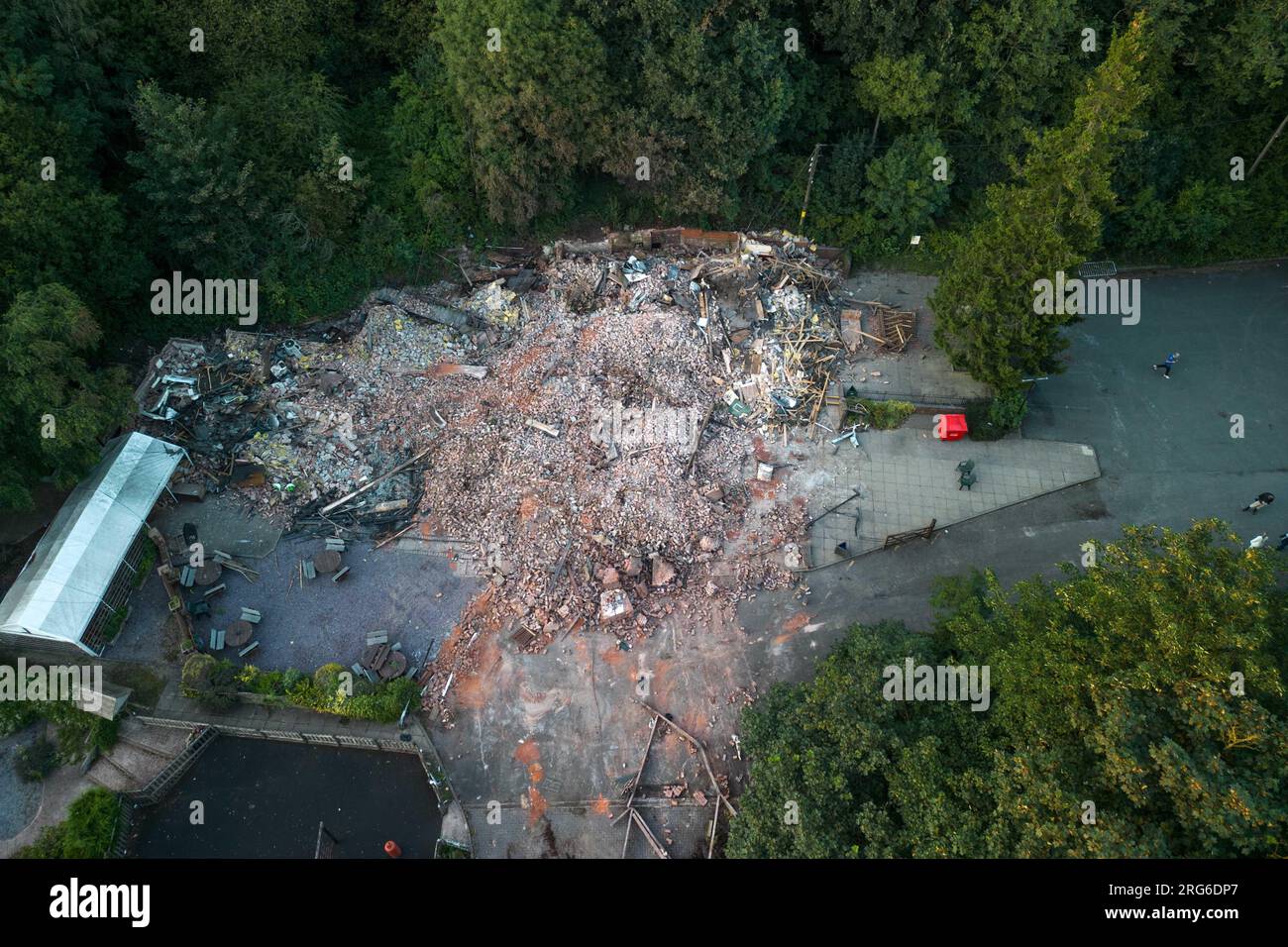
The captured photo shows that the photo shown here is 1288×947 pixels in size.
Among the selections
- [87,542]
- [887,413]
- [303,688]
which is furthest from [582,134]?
[303,688]

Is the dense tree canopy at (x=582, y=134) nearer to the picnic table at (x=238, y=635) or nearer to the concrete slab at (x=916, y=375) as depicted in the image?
the concrete slab at (x=916, y=375)

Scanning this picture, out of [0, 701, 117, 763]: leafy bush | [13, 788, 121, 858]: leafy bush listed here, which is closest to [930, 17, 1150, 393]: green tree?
[0, 701, 117, 763]: leafy bush

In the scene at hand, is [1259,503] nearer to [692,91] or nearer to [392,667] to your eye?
[692,91]

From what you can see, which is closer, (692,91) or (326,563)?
(326,563)

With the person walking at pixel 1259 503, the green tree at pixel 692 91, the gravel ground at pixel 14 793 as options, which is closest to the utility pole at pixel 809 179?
the green tree at pixel 692 91
